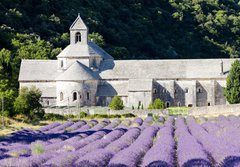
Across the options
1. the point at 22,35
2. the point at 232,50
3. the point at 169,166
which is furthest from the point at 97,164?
the point at 232,50

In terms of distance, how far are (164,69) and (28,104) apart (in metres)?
24.4

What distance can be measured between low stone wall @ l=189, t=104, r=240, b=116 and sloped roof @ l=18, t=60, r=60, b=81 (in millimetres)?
18971

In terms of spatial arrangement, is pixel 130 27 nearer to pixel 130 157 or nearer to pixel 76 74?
pixel 76 74

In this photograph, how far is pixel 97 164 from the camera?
15.8 metres

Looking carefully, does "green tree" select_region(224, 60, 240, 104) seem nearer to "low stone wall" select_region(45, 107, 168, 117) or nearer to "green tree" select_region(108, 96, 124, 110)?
"low stone wall" select_region(45, 107, 168, 117)

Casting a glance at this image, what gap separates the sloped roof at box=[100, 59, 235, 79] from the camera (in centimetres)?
7219

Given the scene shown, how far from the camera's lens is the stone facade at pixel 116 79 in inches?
2736

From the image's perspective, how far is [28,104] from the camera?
5262 centimetres

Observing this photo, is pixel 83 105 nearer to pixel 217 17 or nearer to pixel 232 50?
pixel 232 50

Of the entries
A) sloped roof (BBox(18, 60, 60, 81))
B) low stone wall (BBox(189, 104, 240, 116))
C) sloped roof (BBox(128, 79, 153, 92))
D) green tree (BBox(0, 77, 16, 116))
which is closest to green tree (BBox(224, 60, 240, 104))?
low stone wall (BBox(189, 104, 240, 116))

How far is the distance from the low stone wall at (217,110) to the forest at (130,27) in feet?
84.9

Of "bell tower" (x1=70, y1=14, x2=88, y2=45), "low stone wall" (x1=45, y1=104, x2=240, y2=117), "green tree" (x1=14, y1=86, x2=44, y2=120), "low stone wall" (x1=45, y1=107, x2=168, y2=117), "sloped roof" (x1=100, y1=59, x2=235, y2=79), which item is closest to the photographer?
"green tree" (x1=14, y1=86, x2=44, y2=120)

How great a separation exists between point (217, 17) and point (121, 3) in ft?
73.7

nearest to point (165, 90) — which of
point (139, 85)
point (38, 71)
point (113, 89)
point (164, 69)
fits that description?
point (164, 69)
